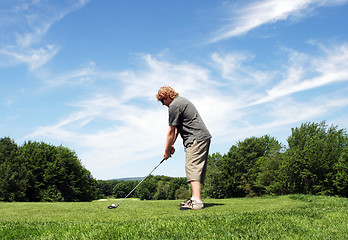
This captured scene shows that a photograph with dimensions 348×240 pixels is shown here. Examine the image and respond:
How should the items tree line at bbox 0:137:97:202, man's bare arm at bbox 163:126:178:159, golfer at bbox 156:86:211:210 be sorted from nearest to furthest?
golfer at bbox 156:86:211:210 < man's bare arm at bbox 163:126:178:159 < tree line at bbox 0:137:97:202

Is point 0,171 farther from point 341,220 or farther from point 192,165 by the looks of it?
point 341,220

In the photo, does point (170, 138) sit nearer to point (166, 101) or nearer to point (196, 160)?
point (196, 160)

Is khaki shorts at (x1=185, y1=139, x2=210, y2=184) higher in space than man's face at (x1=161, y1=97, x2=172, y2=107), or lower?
lower

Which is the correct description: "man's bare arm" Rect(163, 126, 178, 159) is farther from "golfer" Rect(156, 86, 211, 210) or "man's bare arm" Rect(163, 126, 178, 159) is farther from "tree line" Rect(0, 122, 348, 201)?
"tree line" Rect(0, 122, 348, 201)

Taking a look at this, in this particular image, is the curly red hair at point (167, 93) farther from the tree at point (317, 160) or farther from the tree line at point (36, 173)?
the tree line at point (36, 173)

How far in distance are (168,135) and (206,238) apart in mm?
3497

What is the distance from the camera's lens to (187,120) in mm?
6637

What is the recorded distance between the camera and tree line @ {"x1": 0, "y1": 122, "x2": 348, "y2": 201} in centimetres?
3575

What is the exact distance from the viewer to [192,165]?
651 centimetres

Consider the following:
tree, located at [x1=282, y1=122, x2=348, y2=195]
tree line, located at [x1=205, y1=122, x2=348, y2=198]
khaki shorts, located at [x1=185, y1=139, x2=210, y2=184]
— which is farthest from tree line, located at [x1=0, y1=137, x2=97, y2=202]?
khaki shorts, located at [x1=185, y1=139, x2=210, y2=184]

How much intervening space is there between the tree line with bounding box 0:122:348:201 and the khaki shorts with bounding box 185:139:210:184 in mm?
31962

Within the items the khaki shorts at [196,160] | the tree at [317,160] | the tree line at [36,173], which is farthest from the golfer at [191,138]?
the tree line at [36,173]

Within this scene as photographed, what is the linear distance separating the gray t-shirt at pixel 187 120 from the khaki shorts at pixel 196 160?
0.13 meters

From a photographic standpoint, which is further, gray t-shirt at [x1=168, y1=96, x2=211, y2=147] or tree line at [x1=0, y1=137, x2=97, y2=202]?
tree line at [x1=0, y1=137, x2=97, y2=202]
